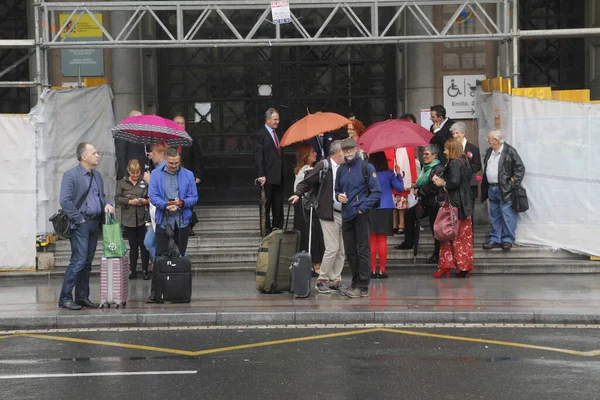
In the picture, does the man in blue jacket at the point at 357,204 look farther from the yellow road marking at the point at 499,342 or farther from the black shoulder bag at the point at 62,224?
the black shoulder bag at the point at 62,224

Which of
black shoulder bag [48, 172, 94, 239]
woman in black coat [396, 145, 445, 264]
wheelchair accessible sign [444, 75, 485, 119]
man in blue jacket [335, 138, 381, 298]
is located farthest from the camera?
wheelchair accessible sign [444, 75, 485, 119]

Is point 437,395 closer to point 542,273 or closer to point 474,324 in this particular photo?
point 474,324

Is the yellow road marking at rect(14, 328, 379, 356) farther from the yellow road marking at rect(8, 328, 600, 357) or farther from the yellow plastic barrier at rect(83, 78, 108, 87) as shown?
the yellow plastic barrier at rect(83, 78, 108, 87)

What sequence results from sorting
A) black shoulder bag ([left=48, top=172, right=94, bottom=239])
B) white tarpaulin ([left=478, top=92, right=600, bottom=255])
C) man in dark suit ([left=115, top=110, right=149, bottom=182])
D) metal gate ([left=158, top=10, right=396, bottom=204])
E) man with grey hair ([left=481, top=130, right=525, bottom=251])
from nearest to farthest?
black shoulder bag ([left=48, top=172, right=94, bottom=239]), man with grey hair ([left=481, top=130, right=525, bottom=251]), white tarpaulin ([left=478, top=92, right=600, bottom=255]), man in dark suit ([left=115, top=110, right=149, bottom=182]), metal gate ([left=158, top=10, right=396, bottom=204])

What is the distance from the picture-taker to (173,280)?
1281 cm

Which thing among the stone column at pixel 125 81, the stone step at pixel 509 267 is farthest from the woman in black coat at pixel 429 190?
the stone column at pixel 125 81

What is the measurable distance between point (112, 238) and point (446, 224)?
4.36 metres

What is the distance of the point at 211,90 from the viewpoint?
19109mm

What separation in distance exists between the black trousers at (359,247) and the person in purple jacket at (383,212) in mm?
1226

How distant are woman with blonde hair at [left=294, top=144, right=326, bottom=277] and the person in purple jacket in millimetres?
705

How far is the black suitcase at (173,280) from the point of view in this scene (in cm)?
1279

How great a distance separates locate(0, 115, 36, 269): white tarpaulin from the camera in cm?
1541

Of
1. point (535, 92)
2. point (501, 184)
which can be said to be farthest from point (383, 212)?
point (535, 92)

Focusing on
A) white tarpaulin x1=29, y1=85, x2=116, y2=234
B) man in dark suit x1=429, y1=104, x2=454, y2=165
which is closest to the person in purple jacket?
man in dark suit x1=429, y1=104, x2=454, y2=165
